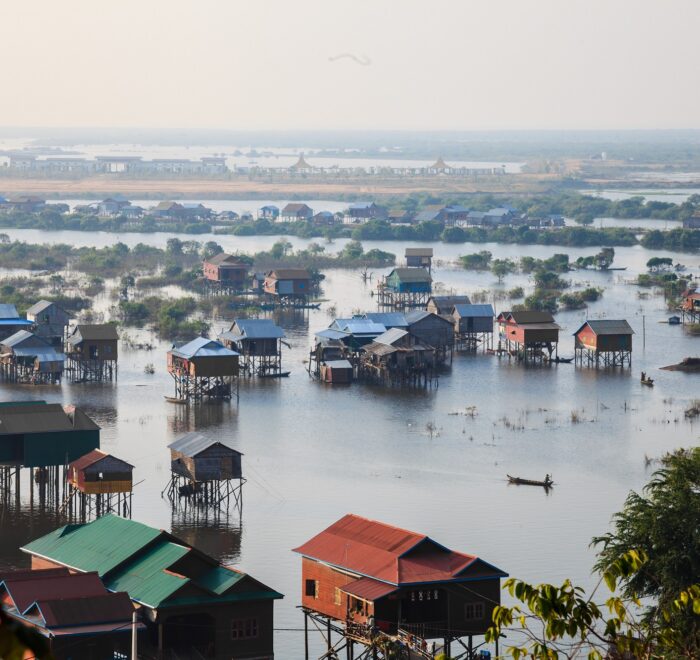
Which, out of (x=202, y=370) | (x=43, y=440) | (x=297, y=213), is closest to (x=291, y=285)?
(x=202, y=370)

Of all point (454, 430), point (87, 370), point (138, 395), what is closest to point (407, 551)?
point (454, 430)

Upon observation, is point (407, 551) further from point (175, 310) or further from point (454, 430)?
point (175, 310)

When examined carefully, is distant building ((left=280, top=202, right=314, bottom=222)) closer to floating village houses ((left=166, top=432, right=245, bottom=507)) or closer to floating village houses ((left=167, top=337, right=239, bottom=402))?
floating village houses ((left=167, top=337, right=239, bottom=402))

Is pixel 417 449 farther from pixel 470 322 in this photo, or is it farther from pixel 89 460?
pixel 470 322

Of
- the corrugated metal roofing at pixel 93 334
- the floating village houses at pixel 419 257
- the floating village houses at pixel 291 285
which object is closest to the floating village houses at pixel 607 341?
the floating village houses at pixel 291 285

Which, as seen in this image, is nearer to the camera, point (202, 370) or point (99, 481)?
point (99, 481)

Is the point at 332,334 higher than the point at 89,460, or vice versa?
the point at 89,460

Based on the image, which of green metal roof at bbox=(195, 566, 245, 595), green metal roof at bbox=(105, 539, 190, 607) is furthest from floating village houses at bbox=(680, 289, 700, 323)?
green metal roof at bbox=(195, 566, 245, 595)
